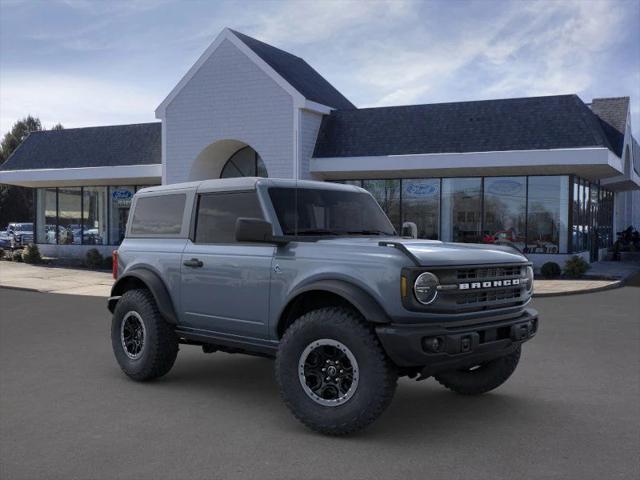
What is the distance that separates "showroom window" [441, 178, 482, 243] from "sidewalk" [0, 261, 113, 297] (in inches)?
465

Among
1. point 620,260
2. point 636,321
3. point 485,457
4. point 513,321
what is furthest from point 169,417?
point 620,260

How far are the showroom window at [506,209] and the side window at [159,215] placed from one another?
1684cm

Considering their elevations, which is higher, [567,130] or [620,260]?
[567,130]

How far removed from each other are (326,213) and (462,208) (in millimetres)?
17595

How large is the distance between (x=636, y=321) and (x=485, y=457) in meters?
8.43

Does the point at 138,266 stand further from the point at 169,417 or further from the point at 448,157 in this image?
the point at 448,157

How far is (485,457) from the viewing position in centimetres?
477

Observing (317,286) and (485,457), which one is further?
(317,286)

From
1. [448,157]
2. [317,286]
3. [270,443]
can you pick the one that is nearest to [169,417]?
[270,443]

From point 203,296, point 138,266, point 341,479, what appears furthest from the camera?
point 138,266

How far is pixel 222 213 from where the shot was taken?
6.65m

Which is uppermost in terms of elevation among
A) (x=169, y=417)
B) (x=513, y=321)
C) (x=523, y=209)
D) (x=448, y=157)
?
(x=448, y=157)

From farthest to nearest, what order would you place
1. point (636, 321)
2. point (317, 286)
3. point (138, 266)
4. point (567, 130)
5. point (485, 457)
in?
1. point (567, 130)
2. point (636, 321)
3. point (138, 266)
4. point (317, 286)
5. point (485, 457)

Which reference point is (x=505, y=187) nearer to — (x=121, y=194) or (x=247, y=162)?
(x=247, y=162)
